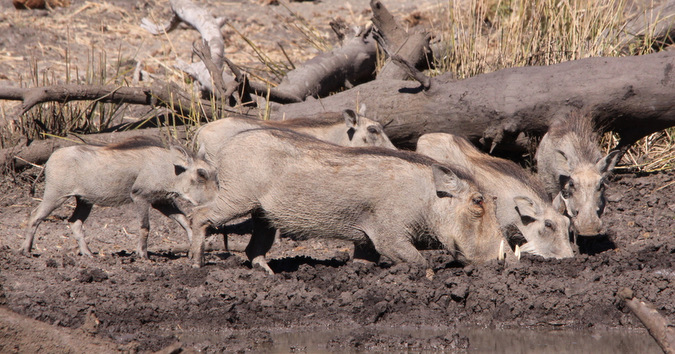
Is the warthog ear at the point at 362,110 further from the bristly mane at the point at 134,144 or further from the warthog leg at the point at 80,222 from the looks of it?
the warthog leg at the point at 80,222

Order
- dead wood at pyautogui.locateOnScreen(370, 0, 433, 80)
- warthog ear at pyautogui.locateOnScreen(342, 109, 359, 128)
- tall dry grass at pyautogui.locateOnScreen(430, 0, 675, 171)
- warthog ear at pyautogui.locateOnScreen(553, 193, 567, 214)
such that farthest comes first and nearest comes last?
dead wood at pyautogui.locateOnScreen(370, 0, 433, 80), tall dry grass at pyautogui.locateOnScreen(430, 0, 675, 171), warthog ear at pyautogui.locateOnScreen(342, 109, 359, 128), warthog ear at pyautogui.locateOnScreen(553, 193, 567, 214)

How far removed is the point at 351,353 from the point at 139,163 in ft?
9.03

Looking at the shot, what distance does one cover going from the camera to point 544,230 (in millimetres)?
5371

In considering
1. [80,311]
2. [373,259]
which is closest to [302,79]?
[373,259]

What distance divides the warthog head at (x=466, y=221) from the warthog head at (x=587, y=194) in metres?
0.85

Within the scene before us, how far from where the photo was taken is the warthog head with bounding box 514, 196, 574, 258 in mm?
5336

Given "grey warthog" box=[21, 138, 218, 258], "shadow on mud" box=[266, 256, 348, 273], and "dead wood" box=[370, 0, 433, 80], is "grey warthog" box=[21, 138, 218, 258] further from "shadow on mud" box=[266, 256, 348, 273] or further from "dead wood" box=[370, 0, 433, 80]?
"dead wood" box=[370, 0, 433, 80]

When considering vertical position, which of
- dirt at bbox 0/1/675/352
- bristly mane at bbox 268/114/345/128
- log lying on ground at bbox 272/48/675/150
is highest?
log lying on ground at bbox 272/48/675/150

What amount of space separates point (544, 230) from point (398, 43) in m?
3.52

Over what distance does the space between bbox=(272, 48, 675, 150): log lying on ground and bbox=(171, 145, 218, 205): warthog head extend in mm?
1659

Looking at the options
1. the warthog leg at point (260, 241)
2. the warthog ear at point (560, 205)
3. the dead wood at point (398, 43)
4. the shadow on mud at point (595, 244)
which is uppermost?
the dead wood at point (398, 43)

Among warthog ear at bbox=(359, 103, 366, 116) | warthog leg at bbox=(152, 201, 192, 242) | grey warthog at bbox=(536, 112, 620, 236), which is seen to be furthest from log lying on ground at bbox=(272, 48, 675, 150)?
warthog leg at bbox=(152, 201, 192, 242)

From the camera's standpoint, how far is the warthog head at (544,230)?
5336 mm

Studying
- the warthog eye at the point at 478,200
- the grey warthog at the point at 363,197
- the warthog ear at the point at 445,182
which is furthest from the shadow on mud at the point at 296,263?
the warthog eye at the point at 478,200
